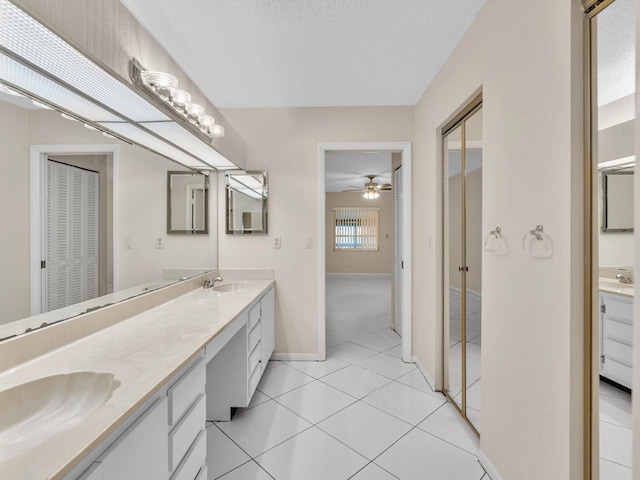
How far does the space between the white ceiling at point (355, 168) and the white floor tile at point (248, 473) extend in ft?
12.1

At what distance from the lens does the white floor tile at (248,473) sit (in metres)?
1.54

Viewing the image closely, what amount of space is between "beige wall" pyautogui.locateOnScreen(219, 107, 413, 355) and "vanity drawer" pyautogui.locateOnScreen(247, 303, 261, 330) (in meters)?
0.60

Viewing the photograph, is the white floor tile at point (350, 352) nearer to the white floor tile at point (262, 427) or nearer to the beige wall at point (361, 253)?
the white floor tile at point (262, 427)

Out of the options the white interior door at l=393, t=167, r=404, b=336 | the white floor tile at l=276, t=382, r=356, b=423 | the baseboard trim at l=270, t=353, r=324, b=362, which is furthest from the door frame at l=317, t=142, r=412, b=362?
the white interior door at l=393, t=167, r=404, b=336

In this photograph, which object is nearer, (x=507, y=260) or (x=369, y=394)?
(x=507, y=260)

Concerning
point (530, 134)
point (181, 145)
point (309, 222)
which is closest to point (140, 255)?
point (181, 145)

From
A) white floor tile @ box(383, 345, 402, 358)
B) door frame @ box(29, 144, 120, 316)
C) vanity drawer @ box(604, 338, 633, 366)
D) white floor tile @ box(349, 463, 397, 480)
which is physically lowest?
white floor tile @ box(349, 463, 397, 480)

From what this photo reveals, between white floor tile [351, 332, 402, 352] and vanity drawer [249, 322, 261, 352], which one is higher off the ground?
vanity drawer [249, 322, 261, 352]

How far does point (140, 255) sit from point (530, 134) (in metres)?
2.08

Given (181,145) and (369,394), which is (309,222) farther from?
(369,394)

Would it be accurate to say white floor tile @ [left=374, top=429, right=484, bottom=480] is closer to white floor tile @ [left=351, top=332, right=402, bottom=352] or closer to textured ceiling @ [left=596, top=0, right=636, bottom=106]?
white floor tile @ [left=351, top=332, right=402, bottom=352]

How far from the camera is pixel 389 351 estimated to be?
323 centimetres

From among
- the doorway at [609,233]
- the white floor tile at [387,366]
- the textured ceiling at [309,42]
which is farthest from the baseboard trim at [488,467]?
the textured ceiling at [309,42]

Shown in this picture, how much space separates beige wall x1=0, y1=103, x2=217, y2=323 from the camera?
3.43 ft
